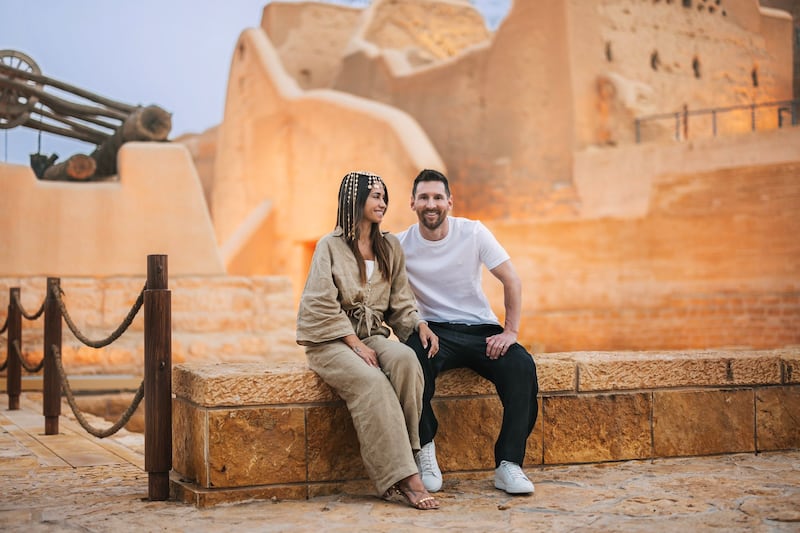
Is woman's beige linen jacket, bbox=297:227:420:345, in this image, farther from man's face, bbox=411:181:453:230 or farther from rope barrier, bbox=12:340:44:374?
rope barrier, bbox=12:340:44:374

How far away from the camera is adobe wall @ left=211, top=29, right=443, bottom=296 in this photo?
658 inches

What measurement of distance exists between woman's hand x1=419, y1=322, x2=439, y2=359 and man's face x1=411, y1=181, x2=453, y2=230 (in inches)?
19.0

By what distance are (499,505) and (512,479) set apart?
184mm

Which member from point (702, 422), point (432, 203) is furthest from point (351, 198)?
point (702, 422)

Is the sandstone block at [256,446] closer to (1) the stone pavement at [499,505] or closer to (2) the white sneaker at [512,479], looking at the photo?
(1) the stone pavement at [499,505]

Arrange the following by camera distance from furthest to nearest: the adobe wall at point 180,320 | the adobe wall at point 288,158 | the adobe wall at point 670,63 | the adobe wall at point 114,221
→ the adobe wall at point 670,63 → the adobe wall at point 288,158 → the adobe wall at point 114,221 → the adobe wall at point 180,320

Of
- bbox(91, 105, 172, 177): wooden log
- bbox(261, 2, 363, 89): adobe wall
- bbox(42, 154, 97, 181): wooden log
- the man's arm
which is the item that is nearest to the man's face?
the man's arm

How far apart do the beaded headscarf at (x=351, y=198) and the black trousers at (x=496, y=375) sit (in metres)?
0.56

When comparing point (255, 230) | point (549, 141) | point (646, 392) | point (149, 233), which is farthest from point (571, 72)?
point (646, 392)

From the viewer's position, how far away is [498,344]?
13.5ft

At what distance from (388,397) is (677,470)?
150 cm

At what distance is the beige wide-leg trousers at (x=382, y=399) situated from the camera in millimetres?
3777

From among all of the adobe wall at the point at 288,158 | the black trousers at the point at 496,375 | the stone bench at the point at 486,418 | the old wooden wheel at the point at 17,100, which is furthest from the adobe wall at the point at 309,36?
the black trousers at the point at 496,375

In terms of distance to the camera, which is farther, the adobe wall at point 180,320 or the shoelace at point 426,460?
the adobe wall at point 180,320
